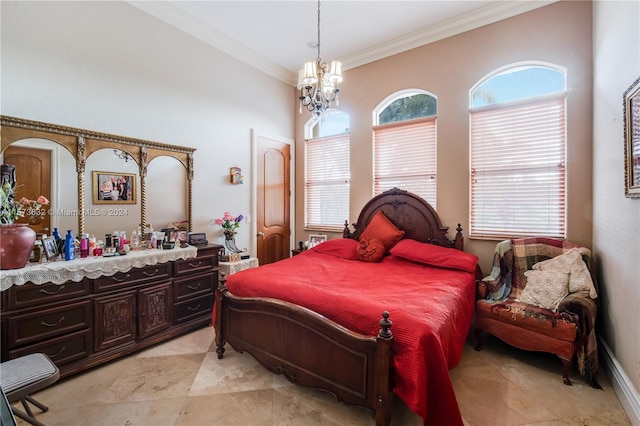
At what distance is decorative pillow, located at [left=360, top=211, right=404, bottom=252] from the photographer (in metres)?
3.64

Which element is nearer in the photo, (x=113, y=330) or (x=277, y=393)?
(x=277, y=393)

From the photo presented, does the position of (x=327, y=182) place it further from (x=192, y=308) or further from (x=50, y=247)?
(x=50, y=247)

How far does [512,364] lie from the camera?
2.51 m

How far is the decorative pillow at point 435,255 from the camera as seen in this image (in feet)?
9.71

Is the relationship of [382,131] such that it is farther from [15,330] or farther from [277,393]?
[15,330]

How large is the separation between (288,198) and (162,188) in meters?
2.05

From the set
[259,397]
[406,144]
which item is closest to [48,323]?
[259,397]

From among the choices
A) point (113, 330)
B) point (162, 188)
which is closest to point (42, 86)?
point (162, 188)

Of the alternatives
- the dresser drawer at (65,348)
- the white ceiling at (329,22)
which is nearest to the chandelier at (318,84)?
the white ceiling at (329,22)

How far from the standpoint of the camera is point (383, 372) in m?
1.62

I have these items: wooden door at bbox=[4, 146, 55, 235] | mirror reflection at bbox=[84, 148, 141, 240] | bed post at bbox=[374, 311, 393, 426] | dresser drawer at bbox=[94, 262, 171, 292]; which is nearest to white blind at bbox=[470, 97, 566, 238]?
bed post at bbox=[374, 311, 393, 426]

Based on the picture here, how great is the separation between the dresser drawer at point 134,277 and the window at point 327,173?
247 centimetres

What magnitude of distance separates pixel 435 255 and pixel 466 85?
2079 millimetres

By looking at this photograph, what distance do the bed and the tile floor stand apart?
189mm
